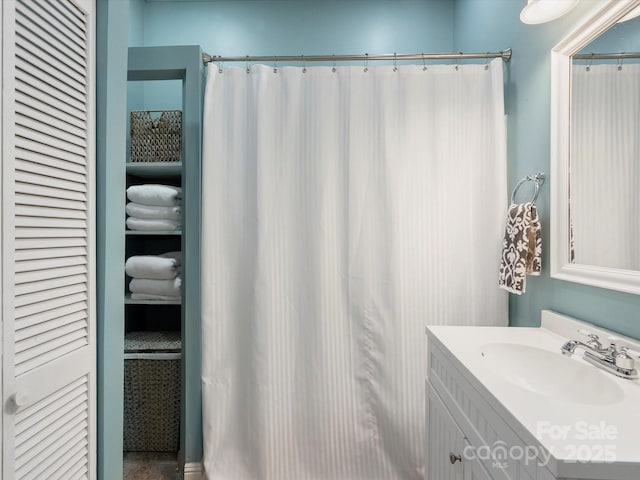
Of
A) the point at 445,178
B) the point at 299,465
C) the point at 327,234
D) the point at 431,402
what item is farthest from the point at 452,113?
the point at 299,465

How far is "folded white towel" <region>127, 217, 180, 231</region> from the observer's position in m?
1.79

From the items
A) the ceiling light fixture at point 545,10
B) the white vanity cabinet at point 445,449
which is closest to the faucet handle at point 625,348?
the white vanity cabinet at point 445,449

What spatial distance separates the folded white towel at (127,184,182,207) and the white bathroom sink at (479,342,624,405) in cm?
164

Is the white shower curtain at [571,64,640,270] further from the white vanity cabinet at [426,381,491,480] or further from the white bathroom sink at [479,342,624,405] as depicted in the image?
the white vanity cabinet at [426,381,491,480]

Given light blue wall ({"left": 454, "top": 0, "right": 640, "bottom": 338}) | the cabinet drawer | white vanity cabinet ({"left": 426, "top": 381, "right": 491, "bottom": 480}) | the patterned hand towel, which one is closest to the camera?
the cabinet drawer

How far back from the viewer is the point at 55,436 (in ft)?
2.82

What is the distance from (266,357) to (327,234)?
26.7 inches

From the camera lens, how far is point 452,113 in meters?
1.56

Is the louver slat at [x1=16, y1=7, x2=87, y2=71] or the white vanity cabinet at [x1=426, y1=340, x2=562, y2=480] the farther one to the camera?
the louver slat at [x1=16, y1=7, x2=87, y2=71]

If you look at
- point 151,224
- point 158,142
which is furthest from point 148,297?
point 158,142

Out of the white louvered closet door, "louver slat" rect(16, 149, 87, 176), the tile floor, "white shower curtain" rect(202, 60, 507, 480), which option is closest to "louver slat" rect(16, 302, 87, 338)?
the white louvered closet door

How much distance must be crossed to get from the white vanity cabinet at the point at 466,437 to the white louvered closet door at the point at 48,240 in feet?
3.59

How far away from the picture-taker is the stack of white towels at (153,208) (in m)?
1.77

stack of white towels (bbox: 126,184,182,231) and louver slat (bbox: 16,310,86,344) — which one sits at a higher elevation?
stack of white towels (bbox: 126,184,182,231)
